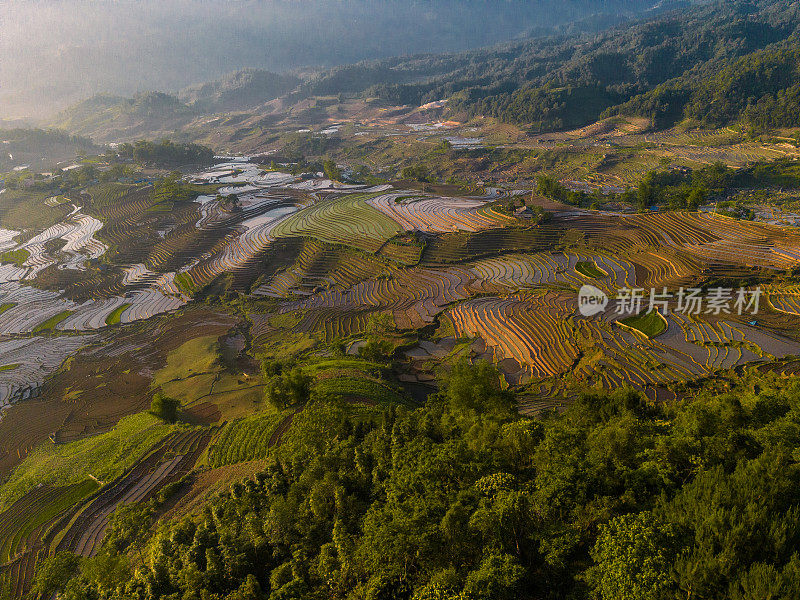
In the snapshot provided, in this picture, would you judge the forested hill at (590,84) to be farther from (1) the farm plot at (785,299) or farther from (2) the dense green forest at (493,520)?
(2) the dense green forest at (493,520)

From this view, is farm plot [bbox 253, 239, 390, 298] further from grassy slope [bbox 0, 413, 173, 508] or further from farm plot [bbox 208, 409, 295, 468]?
farm plot [bbox 208, 409, 295, 468]

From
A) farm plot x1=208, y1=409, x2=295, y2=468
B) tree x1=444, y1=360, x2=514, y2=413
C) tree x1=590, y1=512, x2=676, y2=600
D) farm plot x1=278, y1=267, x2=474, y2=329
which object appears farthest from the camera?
farm plot x1=278, y1=267, x2=474, y2=329

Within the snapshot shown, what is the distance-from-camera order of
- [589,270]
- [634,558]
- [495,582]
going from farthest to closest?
1. [589,270]
2. [495,582]
3. [634,558]

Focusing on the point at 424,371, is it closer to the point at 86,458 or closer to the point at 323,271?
the point at 323,271

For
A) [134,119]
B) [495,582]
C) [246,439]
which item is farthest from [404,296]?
[134,119]

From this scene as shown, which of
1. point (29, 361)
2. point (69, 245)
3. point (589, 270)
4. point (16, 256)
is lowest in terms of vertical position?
point (29, 361)

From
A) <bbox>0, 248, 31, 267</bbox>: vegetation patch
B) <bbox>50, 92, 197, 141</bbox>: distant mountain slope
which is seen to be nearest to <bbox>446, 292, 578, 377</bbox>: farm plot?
<bbox>0, 248, 31, 267</bbox>: vegetation patch

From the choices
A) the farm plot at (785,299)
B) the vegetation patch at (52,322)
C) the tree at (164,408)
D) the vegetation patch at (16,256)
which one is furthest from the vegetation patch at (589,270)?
the vegetation patch at (16,256)
